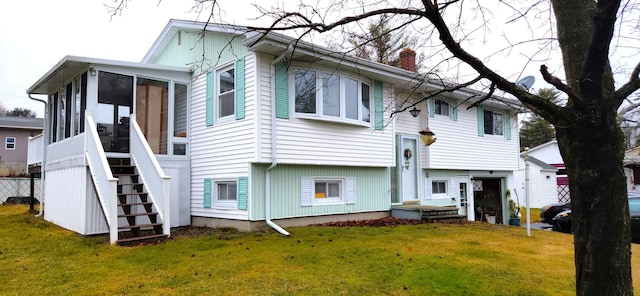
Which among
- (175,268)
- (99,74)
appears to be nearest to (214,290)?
(175,268)

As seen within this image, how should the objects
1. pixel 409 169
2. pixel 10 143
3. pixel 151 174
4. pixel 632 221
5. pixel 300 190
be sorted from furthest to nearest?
1. pixel 10 143
2. pixel 409 169
3. pixel 632 221
4. pixel 300 190
5. pixel 151 174

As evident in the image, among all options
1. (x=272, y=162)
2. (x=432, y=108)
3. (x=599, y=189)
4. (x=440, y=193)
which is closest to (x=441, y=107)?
(x=432, y=108)

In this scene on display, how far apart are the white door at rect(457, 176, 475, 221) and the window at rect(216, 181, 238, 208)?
9165 mm

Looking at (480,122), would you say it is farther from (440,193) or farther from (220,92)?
(220,92)

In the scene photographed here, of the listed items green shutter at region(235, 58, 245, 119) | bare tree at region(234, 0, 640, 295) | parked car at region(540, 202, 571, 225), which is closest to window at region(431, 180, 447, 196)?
parked car at region(540, 202, 571, 225)

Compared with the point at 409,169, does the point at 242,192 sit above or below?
below

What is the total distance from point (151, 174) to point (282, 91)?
11.3ft

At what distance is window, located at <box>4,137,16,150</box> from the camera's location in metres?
29.8

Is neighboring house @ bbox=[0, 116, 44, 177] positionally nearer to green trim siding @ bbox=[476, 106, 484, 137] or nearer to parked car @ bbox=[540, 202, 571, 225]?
green trim siding @ bbox=[476, 106, 484, 137]

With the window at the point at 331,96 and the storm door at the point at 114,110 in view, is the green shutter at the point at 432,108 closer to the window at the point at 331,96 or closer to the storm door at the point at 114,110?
the window at the point at 331,96

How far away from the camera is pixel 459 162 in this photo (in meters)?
14.8

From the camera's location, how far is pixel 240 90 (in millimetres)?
9367

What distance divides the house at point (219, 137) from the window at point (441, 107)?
241 centimetres

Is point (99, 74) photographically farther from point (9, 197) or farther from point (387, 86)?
point (9, 197)
